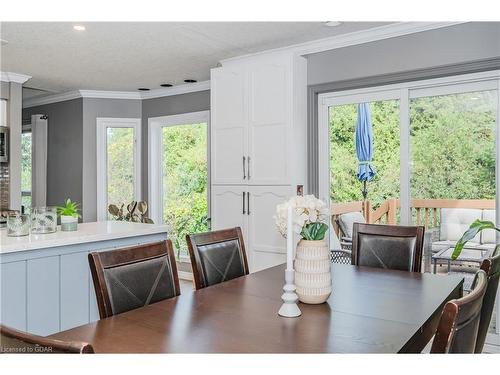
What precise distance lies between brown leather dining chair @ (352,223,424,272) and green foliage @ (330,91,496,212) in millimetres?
1048

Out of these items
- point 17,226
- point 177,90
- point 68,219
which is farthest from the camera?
point 177,90

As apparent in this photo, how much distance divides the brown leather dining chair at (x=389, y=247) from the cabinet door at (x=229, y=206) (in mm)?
1587

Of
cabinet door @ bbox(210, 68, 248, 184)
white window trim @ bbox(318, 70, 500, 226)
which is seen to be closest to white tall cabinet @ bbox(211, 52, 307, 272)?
cabinet door @ bbox(210, 68, 248, 184)

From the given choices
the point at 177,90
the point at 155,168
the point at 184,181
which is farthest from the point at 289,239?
the point at 155,168

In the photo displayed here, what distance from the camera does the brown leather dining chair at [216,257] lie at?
228 cm

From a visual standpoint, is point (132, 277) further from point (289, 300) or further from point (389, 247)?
point (389, 247)

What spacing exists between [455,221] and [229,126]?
2.16 meters

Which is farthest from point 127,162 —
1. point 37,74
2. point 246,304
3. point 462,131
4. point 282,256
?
point 246,304

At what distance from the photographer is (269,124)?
13.1ft

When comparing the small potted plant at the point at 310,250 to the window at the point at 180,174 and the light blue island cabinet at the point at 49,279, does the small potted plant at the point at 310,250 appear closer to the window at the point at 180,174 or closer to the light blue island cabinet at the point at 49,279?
the light blue island cabinet at the point at 49,279

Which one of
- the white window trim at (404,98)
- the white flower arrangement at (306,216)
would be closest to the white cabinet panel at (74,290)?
the white flower arrangement at (306,216)

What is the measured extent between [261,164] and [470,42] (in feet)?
6.29

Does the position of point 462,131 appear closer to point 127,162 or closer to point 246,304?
point 246,304

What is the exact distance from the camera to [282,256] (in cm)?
395
